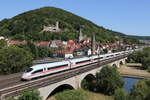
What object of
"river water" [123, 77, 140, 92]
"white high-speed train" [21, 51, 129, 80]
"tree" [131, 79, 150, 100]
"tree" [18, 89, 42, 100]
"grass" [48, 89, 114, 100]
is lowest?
"river water" [123, 77, 140, 92]

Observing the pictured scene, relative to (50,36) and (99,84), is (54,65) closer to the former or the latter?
(99,84)

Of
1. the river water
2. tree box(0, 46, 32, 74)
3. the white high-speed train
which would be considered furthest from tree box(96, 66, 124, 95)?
tree box(0, 46, 32, 74)

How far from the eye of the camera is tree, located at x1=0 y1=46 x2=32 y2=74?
148ft

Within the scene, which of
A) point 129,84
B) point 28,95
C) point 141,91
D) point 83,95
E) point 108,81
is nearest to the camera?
point 28,95

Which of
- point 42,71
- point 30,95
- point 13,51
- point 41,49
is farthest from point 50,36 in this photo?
point 30,95

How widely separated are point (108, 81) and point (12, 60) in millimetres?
22226

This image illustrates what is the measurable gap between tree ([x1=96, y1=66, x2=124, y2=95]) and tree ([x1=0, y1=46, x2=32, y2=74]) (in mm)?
18254

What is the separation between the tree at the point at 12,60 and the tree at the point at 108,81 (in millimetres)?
18254

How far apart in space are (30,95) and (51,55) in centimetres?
8281

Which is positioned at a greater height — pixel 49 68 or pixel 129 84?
pixel 49 68

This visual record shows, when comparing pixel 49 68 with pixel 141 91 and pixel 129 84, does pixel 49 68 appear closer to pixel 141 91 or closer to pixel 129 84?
pixel 141 91

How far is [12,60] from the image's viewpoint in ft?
151

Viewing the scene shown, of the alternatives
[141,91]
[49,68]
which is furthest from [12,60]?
[141,91]

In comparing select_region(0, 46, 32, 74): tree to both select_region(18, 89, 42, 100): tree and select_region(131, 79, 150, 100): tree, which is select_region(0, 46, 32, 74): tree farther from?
select_region(131, 79, 150, 100): tree
